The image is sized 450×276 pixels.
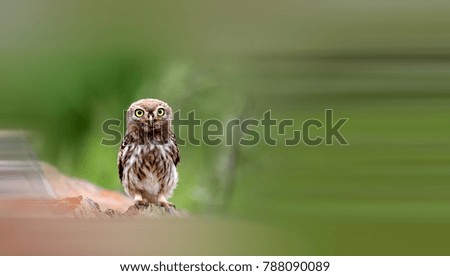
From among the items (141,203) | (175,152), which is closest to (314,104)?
(175,152)

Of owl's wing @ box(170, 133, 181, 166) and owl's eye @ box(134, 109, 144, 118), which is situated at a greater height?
owl's eye @ box(134, 109, 144, 118)

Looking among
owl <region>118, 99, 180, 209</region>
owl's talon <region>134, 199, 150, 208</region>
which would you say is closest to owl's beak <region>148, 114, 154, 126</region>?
owl <region>118, 99, 180, 209</region>

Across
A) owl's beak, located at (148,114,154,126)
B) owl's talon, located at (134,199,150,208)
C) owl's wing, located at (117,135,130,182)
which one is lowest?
owl's talon, located at (134,199,150,208)

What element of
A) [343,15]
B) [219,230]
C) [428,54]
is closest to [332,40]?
[343,15]

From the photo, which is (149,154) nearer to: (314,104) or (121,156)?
(121,156)

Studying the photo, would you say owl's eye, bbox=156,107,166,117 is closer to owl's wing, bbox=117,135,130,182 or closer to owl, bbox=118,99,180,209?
owl, bbox=118,99,180,209
